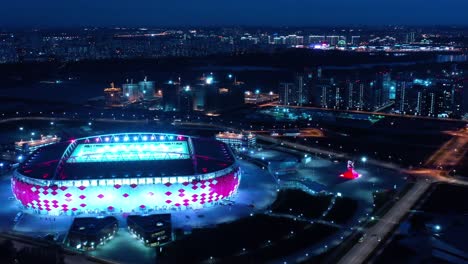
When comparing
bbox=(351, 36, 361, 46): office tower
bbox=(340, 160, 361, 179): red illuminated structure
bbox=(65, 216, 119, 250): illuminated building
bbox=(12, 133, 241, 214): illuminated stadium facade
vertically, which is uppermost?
bbox=(351, 36, 361, 46): office tower

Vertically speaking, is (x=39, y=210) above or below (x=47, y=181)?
below

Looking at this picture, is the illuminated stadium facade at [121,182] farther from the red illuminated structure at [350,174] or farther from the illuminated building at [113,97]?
the illuminated building at [113,97]

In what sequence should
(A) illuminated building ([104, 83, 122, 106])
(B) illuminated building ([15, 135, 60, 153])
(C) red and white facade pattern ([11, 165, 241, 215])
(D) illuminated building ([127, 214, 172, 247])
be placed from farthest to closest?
1. (A) illuminated building ([104, 83, 122, 106])
2. (B) illuminated building ([15, 135, 60, 153])
3. (C) red and white facade pattern ([11, 165, 241, 215])
4. (D) illuminated building ([127, 214, 172, 247])

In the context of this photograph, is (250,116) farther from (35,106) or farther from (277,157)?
(35,106)

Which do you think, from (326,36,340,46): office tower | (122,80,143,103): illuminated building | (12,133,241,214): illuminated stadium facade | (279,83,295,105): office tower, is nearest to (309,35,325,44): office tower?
(326,36,340,46): office tower

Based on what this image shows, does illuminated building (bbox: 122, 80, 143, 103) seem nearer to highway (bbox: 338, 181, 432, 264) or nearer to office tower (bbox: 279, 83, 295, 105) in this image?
office tower (bbox: 279, 83, 295, 105)

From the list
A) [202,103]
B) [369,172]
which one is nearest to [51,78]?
[202,103]
